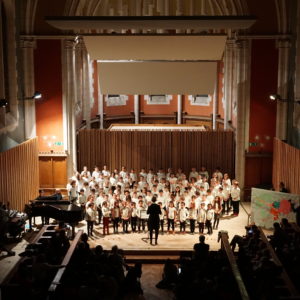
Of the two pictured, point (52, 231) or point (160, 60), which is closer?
point (52, 231)

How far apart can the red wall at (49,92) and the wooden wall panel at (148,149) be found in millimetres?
1478

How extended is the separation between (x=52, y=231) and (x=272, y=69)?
32.9 feet

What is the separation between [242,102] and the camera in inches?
742

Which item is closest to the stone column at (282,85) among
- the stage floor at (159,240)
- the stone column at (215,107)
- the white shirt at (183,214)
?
the stage floor at (159,240)

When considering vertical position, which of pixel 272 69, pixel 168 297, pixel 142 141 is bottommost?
pixel 168 297

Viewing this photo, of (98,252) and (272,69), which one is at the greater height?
(272,69)

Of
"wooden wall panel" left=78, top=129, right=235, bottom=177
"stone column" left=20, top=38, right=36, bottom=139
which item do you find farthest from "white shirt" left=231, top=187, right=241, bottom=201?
"stone column" left=20, top=38, right=36, bottom=139

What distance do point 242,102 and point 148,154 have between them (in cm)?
422

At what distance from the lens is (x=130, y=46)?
17.7 m

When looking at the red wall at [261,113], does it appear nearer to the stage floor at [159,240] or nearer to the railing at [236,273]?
the stage floor at [159,240]

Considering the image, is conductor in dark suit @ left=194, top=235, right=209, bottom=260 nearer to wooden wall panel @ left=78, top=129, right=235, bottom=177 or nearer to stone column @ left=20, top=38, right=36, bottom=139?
wooden wall panel @ left=78, top=129, right=235, bottom=177

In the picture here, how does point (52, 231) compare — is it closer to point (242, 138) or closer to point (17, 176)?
point (17, 176)

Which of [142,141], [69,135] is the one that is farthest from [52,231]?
[142,141]

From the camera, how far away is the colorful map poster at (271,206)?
48.4ft
